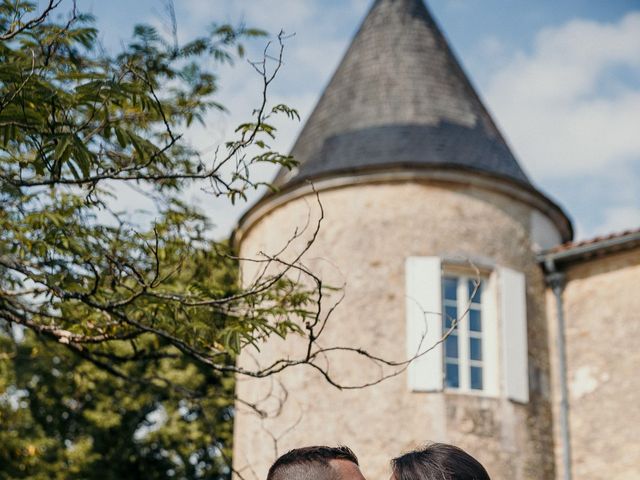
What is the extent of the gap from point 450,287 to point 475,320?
53 centimetres

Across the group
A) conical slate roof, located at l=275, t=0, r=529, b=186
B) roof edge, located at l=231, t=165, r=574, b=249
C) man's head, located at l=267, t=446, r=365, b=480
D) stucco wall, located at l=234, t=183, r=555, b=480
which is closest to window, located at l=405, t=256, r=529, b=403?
stucco wall, located at l=234, t=183, r=555, b=480

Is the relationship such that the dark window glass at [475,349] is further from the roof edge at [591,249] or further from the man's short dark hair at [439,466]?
the man's short dark hair at [439,466]

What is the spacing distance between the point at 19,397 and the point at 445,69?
36.6 feet

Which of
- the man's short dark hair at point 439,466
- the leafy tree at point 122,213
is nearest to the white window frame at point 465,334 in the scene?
the leafy tree at point 122,213

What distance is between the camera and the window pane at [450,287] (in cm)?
1202

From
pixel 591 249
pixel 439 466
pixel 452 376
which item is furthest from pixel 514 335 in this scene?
pixel 439 466

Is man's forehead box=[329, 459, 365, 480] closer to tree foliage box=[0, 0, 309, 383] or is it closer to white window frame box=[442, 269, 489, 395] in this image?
tree foliage box=[0, 0, 309, 383]

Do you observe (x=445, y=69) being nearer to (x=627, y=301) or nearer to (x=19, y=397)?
(x=627, y=301)

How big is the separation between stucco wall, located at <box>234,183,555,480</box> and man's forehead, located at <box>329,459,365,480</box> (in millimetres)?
8414

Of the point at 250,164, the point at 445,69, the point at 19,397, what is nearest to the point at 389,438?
the point at 445,69

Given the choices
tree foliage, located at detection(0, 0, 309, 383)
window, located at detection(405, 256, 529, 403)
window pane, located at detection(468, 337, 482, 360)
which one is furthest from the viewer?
window pane, located at detection(468, 337, 482, 360)

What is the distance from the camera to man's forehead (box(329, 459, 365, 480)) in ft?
9.06

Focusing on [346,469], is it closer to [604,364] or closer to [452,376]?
[452,376]

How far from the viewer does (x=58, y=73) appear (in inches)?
229
